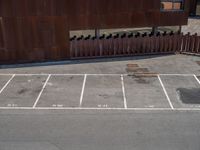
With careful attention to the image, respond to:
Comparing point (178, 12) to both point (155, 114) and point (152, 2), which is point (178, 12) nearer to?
point (152, 2)

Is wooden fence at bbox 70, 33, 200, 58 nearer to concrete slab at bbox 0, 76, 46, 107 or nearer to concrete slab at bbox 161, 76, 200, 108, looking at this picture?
concrete slab at bbox 0, 76, 46, 107

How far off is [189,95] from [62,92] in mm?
7080

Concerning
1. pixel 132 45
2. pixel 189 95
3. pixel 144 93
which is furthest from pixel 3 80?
pixel 189 95

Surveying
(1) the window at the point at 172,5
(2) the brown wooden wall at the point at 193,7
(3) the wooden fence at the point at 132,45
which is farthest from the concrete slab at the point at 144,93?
(2) the brown wooden wall at the point at 193,7

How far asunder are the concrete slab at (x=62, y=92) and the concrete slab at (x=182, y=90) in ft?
17.0


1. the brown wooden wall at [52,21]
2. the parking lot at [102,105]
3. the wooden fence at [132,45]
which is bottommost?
the parking lot at [102,105]

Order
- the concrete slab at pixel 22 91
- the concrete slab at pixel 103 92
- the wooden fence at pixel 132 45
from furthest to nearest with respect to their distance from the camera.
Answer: the wooden fence at pixel 132 45 → the concrete slab at pixel 22 91 → the concrete slab at pixel 103 92

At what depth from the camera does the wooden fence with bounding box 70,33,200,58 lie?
72.4 feet

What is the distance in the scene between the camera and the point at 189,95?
1612 centimetres

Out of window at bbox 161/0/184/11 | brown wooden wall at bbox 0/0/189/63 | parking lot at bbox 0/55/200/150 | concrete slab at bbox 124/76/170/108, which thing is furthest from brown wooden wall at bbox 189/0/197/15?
concrete slab at bbox 124/76/170/108

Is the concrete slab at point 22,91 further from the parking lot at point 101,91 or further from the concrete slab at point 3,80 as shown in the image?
the concrete slab at point 3,80

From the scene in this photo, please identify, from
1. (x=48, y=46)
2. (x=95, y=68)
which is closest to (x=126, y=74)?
(x=95, y=68)

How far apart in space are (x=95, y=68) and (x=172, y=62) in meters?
5.85

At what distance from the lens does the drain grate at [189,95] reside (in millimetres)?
15459
